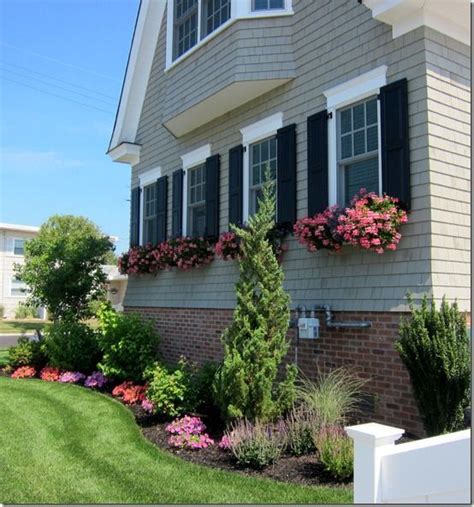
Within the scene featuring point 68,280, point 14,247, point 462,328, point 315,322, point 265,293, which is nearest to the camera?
point 462,328

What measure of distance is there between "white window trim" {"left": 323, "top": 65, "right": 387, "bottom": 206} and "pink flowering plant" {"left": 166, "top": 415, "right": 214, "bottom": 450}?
3286 millimetres

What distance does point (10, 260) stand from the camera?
120 ft

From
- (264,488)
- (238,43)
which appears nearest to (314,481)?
(264,488)

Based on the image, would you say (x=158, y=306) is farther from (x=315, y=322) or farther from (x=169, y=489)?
(x=169, y=489)

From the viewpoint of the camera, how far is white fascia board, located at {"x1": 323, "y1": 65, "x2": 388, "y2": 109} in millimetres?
6793

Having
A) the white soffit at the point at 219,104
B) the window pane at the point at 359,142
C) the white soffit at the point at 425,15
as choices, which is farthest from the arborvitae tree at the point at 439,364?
the white soffit at the point at 219,104

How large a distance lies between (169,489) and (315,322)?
3067 millimetres

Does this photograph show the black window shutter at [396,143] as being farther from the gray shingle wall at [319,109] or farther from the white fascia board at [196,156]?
the white fascia board at [196,156]

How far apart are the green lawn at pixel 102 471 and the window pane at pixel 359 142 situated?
416cm

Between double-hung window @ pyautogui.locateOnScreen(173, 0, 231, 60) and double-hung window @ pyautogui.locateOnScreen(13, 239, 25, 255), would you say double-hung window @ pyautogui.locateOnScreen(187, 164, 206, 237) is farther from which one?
double-hung window @ pyautogui.locateOnScreen(13, 239, 25, 255)

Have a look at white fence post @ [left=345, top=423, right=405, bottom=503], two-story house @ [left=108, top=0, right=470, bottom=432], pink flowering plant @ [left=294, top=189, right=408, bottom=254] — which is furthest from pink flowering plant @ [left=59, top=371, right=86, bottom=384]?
white fence post @ [left=345, top=423, right=405, bottom=503]

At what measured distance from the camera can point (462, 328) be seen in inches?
211

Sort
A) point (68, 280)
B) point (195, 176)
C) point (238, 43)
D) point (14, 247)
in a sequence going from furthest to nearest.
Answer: point (14, 247)
point (68, 280)
point (195, 176)
point (238, 43)

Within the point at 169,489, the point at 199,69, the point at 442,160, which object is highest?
the point at 199,69
